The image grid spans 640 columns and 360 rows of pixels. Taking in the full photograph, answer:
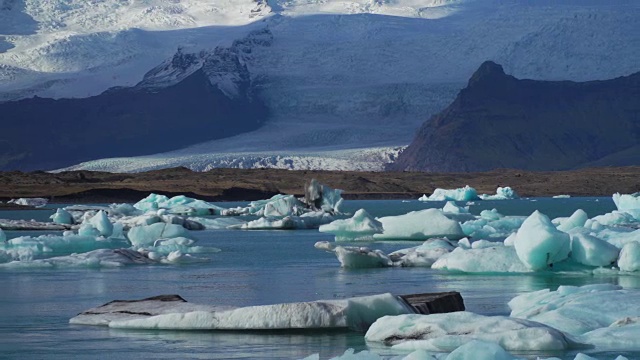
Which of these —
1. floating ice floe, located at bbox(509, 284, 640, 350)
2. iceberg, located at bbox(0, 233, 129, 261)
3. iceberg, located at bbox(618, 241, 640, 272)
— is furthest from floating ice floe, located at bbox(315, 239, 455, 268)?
floating ice floe, located at bbox(509, 284, 640, 350)

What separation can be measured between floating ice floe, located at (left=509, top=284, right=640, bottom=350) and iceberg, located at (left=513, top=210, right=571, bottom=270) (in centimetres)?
406

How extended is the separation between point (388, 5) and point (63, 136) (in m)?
33.6

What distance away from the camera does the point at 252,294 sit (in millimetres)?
15023

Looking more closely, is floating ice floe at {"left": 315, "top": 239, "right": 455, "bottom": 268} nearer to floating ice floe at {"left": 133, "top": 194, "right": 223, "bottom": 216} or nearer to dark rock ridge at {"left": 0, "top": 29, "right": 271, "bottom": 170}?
floating ice floe at {"left": 133, "top": 194, "right": 223, "bottom": 216}

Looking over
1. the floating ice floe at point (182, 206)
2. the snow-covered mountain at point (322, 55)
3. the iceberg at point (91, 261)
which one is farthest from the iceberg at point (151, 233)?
the snow-covered mountain at point (322, 55)

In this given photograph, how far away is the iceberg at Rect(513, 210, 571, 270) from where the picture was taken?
1645 centimetres

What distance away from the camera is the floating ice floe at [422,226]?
25.8 m

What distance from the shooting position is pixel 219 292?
50.4 feet

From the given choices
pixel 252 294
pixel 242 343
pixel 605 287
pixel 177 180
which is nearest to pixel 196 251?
pixel 252 294

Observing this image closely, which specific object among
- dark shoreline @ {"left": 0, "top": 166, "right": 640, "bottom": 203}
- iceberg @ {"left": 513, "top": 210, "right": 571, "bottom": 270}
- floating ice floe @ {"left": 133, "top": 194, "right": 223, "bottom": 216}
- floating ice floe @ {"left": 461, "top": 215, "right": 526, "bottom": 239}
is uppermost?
iceberg @ {"left": 513, "top": 210, "right": 571, "bottom": 270}

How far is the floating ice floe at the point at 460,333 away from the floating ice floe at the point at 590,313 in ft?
1.13

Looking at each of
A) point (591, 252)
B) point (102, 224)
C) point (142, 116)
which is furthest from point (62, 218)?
point (142, 116)

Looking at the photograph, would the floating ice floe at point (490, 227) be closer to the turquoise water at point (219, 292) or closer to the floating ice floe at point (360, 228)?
the floating ice floe at point (360, 228)

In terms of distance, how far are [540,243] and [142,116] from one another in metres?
114
